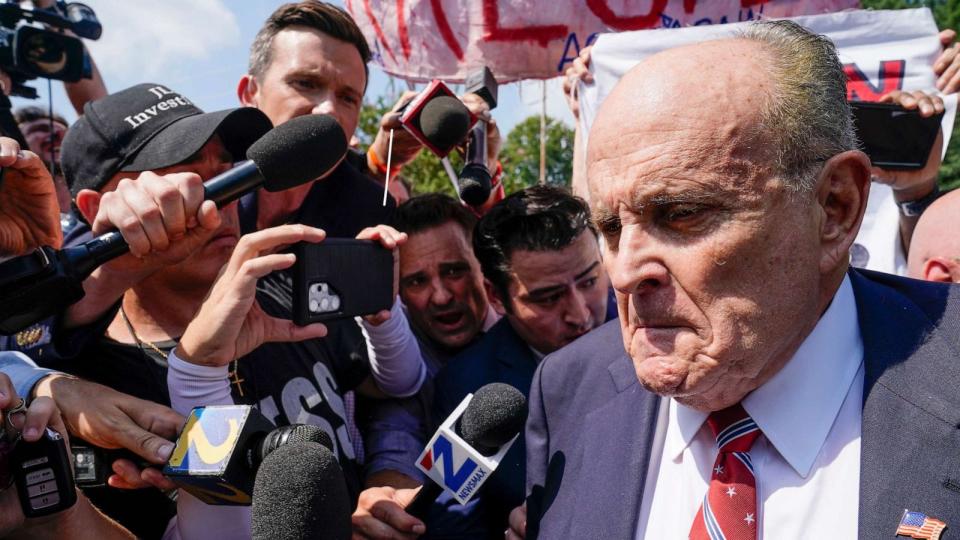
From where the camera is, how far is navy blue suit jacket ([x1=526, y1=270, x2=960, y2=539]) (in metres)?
1.30

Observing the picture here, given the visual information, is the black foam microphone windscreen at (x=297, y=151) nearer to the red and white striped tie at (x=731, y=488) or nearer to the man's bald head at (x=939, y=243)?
the red and white striped tie at (x=731, y=488)

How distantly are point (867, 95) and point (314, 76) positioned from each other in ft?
7.60

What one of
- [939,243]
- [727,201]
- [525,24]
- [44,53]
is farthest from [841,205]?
[44,53]

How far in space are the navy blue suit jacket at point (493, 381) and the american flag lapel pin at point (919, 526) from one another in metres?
0.95

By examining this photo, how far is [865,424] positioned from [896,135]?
1842 millimetres

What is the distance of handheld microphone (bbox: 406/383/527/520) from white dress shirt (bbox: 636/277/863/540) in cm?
32

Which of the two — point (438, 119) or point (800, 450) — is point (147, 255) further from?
point (800, 450)

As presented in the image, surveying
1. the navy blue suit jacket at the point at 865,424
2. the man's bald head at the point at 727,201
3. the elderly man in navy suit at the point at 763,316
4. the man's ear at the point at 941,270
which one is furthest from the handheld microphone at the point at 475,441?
the man's ear at the point at 941,270

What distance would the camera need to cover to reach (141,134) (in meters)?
2.14

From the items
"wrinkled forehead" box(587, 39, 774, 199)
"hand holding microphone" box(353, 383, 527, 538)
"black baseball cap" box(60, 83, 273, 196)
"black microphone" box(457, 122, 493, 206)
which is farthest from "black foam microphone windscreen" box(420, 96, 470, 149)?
"wrinkled forehead" box(587, 39, 774, 199)

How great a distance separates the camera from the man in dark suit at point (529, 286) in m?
2.63

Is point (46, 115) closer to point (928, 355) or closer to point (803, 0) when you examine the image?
point (803, 0)

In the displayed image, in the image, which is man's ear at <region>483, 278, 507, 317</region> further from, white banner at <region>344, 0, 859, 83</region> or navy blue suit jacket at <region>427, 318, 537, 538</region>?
white banner at <region>344, 0, 859, 83</region>

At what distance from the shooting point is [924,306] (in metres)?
1.56
